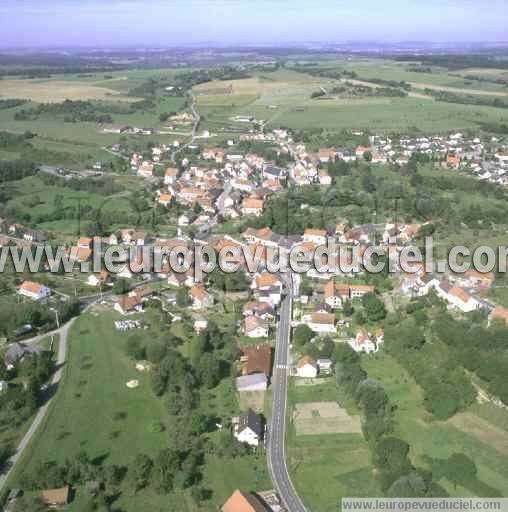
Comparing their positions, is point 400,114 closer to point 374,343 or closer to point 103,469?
point 374,343

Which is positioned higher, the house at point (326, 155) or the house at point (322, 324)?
the house at point (326, 155)

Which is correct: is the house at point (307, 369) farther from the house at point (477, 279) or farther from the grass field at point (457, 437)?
the house at point (477, 279)

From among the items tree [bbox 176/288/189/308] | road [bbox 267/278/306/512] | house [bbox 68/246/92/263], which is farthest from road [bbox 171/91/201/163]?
road [bbox 267/278/306/512]

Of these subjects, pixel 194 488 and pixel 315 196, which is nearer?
pixel 194 488

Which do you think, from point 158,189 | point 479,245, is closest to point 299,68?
point 158,189

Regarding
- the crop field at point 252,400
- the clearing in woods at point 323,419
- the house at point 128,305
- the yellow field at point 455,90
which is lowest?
the clearing in woods at point 323,419

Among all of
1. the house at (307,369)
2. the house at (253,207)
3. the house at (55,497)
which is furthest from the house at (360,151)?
the house at (55,497)
